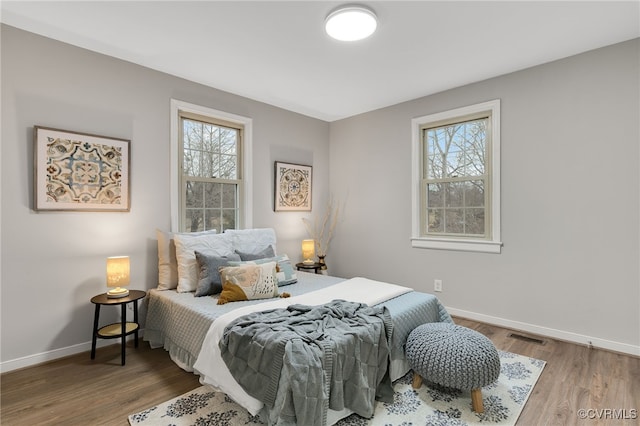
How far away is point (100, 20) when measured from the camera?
239 cm

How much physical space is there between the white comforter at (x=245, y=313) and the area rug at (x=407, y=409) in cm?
11

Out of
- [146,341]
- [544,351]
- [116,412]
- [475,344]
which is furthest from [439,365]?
[146,341]

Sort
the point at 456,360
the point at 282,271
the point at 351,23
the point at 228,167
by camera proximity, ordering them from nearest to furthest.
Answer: the point at 456,360, the point at 351,23, the point at 282,271, the point at 228,167

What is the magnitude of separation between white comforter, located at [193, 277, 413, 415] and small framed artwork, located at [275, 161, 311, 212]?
5.71 feet

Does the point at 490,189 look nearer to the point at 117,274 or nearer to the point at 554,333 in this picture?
the point at 554,333

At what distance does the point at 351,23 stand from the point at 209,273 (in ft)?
7.42

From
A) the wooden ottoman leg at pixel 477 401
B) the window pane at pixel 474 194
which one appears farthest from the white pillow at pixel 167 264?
the window pane at pixel 474 194

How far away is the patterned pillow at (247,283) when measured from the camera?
2.56 metres

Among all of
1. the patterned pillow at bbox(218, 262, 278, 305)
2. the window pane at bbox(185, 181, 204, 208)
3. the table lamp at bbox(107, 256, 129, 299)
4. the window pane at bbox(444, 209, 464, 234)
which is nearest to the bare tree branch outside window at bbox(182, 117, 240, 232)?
the window pane at bbox(185, 181, 204, 208)

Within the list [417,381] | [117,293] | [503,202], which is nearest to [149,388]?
[117,293]

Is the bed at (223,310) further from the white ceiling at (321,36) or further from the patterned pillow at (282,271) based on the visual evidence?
the white ceiling at (321,36)

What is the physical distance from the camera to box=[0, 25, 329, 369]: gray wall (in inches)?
95.8

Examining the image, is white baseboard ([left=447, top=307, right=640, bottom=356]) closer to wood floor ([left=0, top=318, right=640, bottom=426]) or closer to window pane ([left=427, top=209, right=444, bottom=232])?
wood floor ([left=0, top=318, right=640, bottom=426])

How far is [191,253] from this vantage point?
9.70 feet
